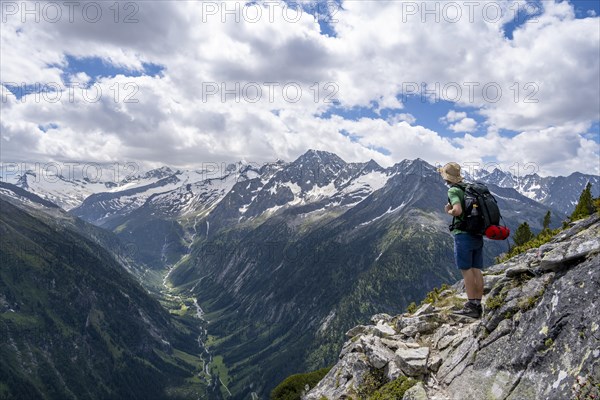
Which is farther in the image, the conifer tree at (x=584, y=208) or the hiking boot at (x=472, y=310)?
the conifer tree at (x=584, y=208)

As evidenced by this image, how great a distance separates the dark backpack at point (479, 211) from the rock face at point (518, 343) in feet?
8.00

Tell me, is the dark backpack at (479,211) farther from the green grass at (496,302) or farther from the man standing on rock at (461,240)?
the green grass at (496,302)

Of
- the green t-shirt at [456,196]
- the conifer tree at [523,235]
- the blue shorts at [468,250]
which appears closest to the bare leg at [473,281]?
the blue shorts at [468,250]

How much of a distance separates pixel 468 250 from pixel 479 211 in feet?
5.48

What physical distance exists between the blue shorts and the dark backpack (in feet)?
1.28

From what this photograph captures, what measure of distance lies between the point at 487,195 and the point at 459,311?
7.50 m

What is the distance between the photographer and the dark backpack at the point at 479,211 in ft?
46.9

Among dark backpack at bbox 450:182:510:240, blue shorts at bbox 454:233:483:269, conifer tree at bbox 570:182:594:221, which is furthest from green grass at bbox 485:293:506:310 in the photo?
conifer tree at bbox 570:182:594:221

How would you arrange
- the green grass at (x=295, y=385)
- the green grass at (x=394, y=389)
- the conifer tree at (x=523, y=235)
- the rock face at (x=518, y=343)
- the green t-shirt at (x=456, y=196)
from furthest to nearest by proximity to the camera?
the conifer tree at (x=523, y=235) → the green grass at (x=295, y=385) → the green grass at (x=394, y=389) → the green t-shirt at (x=456, y=196) → the rock face at (x=518, y=343)

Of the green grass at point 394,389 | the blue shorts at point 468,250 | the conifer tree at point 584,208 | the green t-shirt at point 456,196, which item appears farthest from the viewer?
the conifer tree at point 584,208

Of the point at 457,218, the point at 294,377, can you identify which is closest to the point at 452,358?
the point at 457,218

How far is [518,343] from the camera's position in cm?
1292

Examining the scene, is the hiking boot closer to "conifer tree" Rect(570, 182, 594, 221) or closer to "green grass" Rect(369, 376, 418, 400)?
"green grass" Rect(369, 376, 418, 400)

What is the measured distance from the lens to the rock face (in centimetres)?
1080
